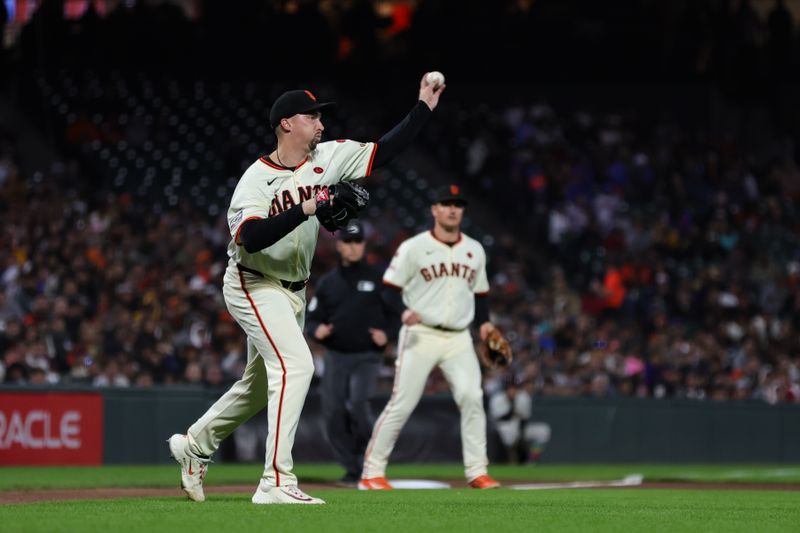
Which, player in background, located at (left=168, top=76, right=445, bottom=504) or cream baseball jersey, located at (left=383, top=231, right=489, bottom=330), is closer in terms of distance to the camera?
player in background, located at (left=168, top=76, right=445, bottom=504)

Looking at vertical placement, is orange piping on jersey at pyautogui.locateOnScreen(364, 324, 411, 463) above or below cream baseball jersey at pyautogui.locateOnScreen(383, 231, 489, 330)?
below

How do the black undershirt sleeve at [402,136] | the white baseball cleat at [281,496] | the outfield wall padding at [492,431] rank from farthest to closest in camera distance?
1. the outfield wall padding at [492,431]
2. the black undershirt sleeve at [402,136]
3. the white baseball cleat at [281,496]

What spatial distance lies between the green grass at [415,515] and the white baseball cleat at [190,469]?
0.10m

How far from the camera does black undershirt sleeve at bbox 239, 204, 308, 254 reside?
7.15 metres

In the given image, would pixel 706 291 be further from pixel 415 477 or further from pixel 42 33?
pixel 42 33

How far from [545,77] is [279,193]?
2100cm

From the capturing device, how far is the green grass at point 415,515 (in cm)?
611

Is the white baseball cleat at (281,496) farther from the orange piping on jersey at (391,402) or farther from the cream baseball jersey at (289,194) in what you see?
the orange piping on jersey at (391,402)

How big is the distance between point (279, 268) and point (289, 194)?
0.43 m

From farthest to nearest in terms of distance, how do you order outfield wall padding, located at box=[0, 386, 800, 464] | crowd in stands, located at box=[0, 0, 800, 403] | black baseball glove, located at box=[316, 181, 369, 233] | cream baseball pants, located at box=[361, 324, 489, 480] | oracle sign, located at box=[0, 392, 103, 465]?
crowd in stands, located at box=[0, 0, 800, 403] → outfield wall padding, located at box=[0, 386, 800, 464] → oracle sign, located at box=[0, 392, 103, 465] → cream baseball pants, located at box=[361, 324, 489, 480] → black baseball glove, located at box=[316, 181, 369, 233]

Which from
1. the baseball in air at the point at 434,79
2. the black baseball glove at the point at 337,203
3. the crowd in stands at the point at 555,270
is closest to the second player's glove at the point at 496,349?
the baseball in air at the point at 434,79

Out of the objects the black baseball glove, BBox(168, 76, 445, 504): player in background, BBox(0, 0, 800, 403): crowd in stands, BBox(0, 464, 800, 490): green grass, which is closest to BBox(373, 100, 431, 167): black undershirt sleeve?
Result: BBox(168, 76, 445, 504): player in background

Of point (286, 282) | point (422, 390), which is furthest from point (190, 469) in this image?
point (422, 390)

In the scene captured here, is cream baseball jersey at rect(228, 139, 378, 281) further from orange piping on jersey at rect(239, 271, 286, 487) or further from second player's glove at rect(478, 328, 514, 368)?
second player's glove at rect(478, 328, 514, 368)
